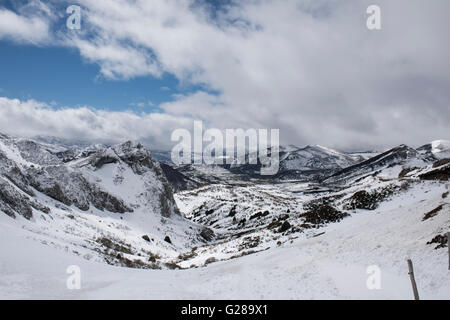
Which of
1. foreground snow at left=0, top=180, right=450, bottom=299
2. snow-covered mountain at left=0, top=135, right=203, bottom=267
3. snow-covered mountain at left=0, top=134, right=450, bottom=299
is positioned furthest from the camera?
snow-covered mountain at left=0, top=135, right=203, bottom=267

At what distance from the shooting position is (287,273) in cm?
1622

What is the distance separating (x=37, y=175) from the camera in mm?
43250

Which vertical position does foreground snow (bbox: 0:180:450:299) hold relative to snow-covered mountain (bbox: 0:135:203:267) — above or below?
below

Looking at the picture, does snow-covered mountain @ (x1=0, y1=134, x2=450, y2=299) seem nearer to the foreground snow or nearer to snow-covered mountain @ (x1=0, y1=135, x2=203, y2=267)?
the foreground snow

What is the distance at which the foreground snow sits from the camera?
39.0 ft

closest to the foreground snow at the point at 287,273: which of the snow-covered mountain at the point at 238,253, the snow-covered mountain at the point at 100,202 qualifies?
the snow-covered mountain at the point at 238,253

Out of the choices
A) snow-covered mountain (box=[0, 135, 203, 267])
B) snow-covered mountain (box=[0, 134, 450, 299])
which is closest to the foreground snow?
snow-covered mountain (box=[0, 134, 450, 299])

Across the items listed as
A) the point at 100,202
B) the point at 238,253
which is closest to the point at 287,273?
the point at 238,253

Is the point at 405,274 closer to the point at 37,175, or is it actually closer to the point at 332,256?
the point at 332,256

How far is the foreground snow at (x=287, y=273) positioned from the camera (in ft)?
39.0

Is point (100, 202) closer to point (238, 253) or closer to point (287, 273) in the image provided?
point (238, 253)

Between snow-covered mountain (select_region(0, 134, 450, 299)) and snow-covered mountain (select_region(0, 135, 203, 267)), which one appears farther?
snow-covered mountain (select_region(0, 135, 203, 267))
